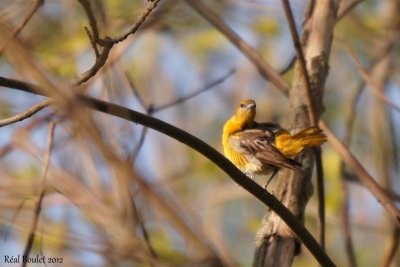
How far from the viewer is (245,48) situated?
4.35 m

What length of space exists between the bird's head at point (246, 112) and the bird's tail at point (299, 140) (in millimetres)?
815

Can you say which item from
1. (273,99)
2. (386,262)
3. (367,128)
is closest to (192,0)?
(386,262)

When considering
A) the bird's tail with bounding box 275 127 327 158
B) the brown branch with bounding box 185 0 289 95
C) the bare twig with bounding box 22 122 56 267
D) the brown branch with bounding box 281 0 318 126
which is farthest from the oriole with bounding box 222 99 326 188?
the bare twig with bounding box 22 122 56 267

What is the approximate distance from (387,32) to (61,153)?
14.4 feet

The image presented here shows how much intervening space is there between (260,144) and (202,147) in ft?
7.39

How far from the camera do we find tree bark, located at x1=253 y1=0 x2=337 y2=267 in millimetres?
3295

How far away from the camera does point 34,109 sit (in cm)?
236

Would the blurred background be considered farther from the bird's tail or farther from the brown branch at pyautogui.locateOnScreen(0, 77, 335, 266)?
the bird's tail

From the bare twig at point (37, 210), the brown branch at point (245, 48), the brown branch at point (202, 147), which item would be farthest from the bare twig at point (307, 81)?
the bare twig at point (37, 210)

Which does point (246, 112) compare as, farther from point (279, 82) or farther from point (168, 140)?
point (168, 140)

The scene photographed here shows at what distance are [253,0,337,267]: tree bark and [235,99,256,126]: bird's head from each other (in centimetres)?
97

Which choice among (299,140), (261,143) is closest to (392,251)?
(299,140)

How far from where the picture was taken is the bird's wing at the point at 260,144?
4241mm

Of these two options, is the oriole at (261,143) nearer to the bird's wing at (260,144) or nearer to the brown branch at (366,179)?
the bird's wing at (260,144)
